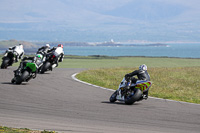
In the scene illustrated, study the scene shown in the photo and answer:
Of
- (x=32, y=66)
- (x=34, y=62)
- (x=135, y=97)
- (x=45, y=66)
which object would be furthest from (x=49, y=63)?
(x=135, y=97)

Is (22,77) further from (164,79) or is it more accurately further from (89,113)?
(164,79)

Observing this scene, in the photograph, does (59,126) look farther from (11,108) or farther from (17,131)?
(11,108)

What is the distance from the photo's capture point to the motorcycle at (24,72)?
2228cm

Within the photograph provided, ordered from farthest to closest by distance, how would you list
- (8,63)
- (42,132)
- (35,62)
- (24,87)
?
(8,63), (35,62), (24,87), (42,132)

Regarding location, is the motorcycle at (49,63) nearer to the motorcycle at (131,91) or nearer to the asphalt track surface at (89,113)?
the asphalt track surface at (89,113)

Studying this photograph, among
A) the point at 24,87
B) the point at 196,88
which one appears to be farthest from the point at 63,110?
the point at 196,88

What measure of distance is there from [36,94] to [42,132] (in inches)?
347

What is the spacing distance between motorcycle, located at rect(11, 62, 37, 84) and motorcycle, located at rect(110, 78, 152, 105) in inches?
283

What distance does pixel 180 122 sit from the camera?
12.3 meters

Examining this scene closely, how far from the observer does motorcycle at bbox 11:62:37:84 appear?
22.3 meters

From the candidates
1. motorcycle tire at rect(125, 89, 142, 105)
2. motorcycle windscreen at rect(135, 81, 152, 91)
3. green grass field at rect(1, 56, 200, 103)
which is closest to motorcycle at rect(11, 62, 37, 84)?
green grass field at rect(1, 56, 200, 103)

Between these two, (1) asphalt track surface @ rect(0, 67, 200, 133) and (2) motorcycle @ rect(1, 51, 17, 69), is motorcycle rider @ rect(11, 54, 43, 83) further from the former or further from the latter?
(2) motorcycle @ rect(1, 51, 17, 69)

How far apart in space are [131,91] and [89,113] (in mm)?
2914

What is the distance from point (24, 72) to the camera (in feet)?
73.7
